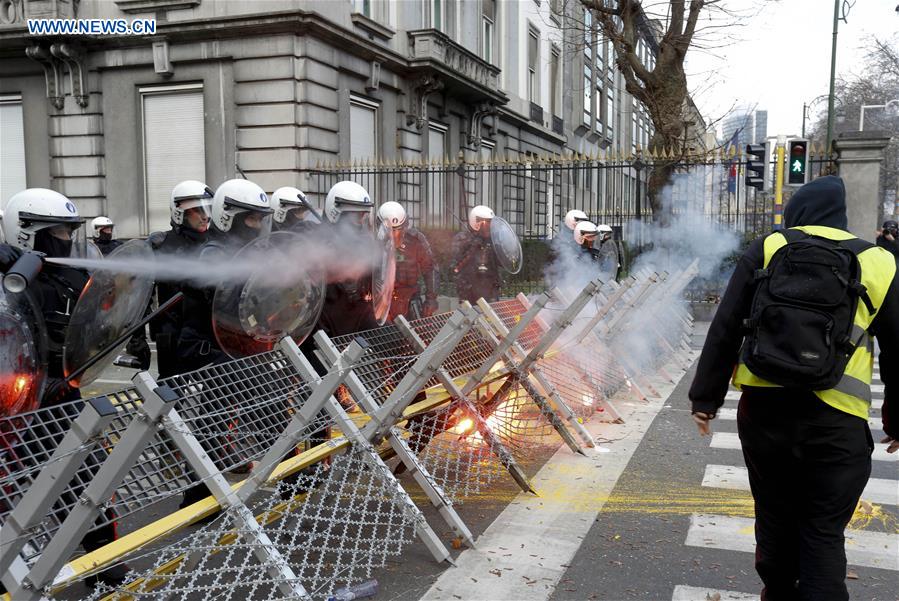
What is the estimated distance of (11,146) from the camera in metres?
16.8

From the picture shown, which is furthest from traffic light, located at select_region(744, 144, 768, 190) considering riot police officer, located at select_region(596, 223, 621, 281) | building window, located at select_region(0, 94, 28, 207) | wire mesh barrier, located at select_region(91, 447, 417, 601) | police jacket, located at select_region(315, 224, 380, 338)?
building window, located at select_region(0, 94, 28, 207)

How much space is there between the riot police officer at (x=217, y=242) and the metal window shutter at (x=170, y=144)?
38.1 ft

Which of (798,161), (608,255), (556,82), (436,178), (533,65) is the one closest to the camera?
(608,255)

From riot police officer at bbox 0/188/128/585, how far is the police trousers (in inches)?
110

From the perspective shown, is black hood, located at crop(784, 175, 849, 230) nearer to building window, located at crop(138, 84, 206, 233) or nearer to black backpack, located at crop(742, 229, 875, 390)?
black backpack, located at crop(742, 229, 875, 390)

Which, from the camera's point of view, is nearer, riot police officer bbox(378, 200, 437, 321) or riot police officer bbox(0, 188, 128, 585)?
riot police officer bbox(0, 188, 128, 585)

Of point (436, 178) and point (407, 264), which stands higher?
point (436, 178)

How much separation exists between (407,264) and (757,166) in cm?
765

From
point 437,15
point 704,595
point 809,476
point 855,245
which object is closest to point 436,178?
point 437,15

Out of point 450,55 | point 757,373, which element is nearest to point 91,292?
point 757,373

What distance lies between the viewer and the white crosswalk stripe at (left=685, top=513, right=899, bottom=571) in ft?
12.8

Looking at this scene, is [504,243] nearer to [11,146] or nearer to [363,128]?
[363,128]

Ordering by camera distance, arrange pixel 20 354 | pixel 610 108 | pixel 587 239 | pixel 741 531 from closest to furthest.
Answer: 1. pixel 20 354
2. pixel 741 531
3. pixel 587 239
4. pixel 610 108

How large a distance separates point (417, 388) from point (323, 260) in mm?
1348
